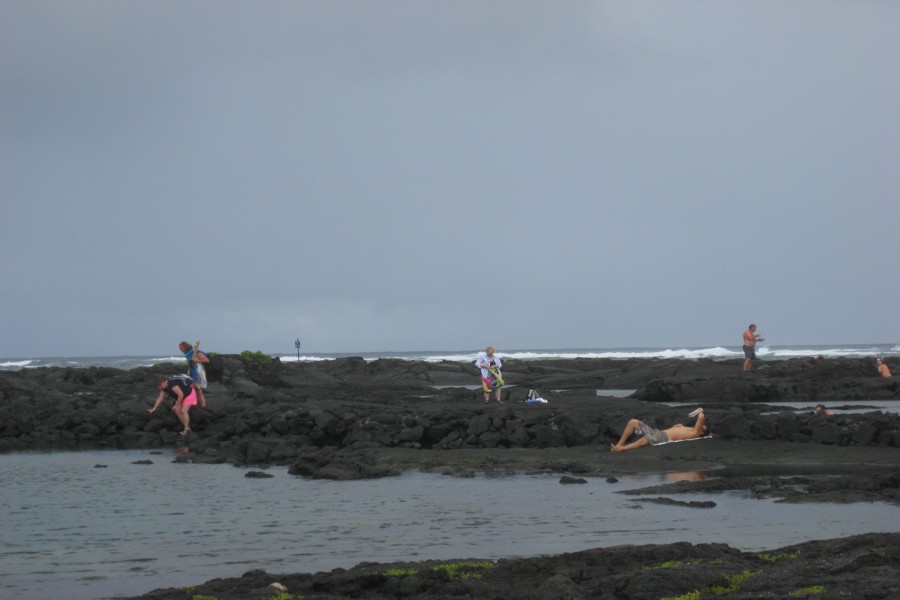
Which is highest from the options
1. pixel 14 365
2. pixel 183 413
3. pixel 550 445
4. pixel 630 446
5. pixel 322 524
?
pixel 14 365

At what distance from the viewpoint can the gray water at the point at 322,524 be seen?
12.9 metres

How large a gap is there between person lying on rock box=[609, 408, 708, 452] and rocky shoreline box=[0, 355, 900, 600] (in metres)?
0.41

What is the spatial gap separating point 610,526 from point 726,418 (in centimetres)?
1148

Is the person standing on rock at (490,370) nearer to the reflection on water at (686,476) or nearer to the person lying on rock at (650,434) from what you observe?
the person lying on rock at (650,434)

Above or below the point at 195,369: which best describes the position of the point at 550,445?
below

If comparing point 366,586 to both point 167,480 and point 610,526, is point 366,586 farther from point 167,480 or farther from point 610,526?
point 167,480

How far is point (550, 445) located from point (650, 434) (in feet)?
9.77

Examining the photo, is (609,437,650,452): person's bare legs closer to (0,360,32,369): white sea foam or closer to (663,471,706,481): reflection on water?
(663,471,706,481): reflection on water

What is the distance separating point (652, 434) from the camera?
2438cm

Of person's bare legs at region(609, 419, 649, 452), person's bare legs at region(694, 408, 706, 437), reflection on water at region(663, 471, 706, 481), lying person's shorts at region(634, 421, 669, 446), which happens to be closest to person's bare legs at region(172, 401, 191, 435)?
person's bare legs at region(609, 419, 649, 452)

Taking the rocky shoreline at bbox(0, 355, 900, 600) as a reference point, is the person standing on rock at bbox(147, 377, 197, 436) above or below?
above

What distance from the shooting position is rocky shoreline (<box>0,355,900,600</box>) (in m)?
10.0

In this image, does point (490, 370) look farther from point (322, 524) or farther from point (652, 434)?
point (322, 524)

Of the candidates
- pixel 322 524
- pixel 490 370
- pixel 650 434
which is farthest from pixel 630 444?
pixel 490 370
